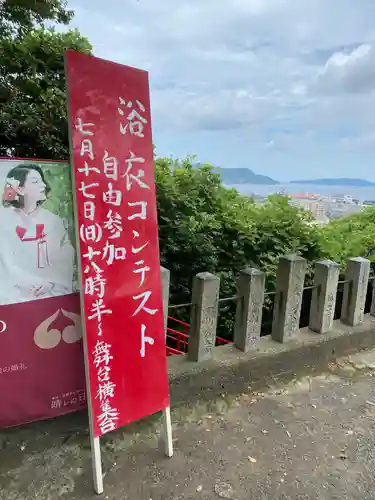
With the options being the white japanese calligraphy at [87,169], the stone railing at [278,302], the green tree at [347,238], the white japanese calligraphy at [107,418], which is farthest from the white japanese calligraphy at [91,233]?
the green tree at [347,238]

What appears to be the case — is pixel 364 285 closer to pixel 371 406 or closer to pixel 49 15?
pixel 371 406

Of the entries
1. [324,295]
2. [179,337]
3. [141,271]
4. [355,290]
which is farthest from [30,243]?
[355,290]

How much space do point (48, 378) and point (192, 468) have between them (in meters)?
1.07

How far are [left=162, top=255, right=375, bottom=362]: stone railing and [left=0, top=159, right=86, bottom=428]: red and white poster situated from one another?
71 cm

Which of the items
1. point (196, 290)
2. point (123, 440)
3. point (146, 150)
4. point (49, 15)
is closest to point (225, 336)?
point (196, 290)

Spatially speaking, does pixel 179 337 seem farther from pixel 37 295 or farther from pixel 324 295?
pixel 37 295

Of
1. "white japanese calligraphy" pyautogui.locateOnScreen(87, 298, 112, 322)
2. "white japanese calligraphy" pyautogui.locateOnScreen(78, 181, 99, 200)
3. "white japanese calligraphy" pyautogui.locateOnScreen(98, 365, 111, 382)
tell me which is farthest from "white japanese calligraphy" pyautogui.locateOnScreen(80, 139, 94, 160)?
"white japanese calligraphy" pyautogui.locateOnScreen(98, 365, 111, 382)

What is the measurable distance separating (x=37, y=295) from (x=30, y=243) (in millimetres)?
315

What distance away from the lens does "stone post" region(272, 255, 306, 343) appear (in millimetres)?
3506

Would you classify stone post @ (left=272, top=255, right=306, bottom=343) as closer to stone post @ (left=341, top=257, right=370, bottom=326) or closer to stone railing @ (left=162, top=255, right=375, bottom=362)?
stone railing @ (left=162, top=255, right=375, bottom=362)

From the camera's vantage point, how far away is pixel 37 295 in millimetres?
2350

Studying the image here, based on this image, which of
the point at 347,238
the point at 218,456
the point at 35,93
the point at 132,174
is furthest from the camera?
the point at 347,238

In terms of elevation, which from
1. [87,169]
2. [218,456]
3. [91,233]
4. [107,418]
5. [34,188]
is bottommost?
[218,456]

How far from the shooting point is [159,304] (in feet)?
8.39
